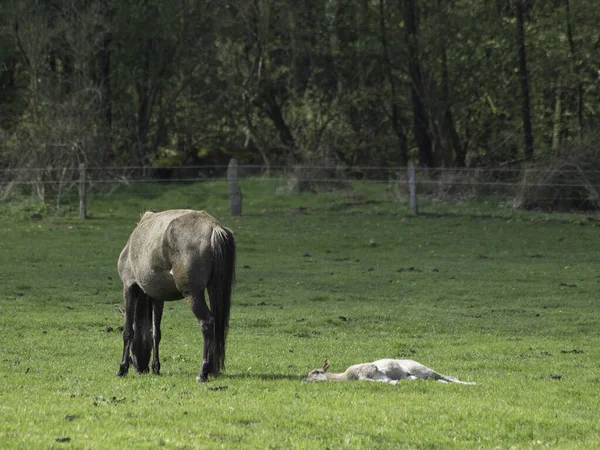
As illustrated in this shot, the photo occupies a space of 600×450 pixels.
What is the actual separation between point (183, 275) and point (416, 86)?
111 feet

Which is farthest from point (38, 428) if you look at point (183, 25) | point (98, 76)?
point (183, 25)

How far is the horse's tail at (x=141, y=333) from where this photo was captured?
39.2 feet

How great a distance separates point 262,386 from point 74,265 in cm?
1558

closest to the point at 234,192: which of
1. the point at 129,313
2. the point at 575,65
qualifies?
the point at 575,65

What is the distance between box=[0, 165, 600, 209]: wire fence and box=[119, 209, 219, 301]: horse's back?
22.8 meters

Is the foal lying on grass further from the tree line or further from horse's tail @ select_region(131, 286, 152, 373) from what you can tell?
the tree line

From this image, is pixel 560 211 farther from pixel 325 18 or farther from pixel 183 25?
pixel 183 25

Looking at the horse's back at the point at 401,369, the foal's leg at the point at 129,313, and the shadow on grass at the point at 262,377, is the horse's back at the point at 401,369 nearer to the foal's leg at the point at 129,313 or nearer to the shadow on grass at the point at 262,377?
the shadow on grass at the point at 262,377

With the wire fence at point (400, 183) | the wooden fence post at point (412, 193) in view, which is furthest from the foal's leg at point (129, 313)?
the wooden fence post at point (412, 193)

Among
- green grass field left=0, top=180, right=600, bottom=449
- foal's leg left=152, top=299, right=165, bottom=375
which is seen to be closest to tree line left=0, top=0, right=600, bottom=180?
green grass field left=0, top=180, right=600, bottom=449

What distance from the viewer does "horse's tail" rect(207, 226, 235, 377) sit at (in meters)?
11.0

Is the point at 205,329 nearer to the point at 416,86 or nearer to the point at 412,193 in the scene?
the point at 412,193

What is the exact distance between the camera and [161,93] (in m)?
49.2

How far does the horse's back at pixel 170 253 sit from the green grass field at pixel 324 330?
3.60ft
